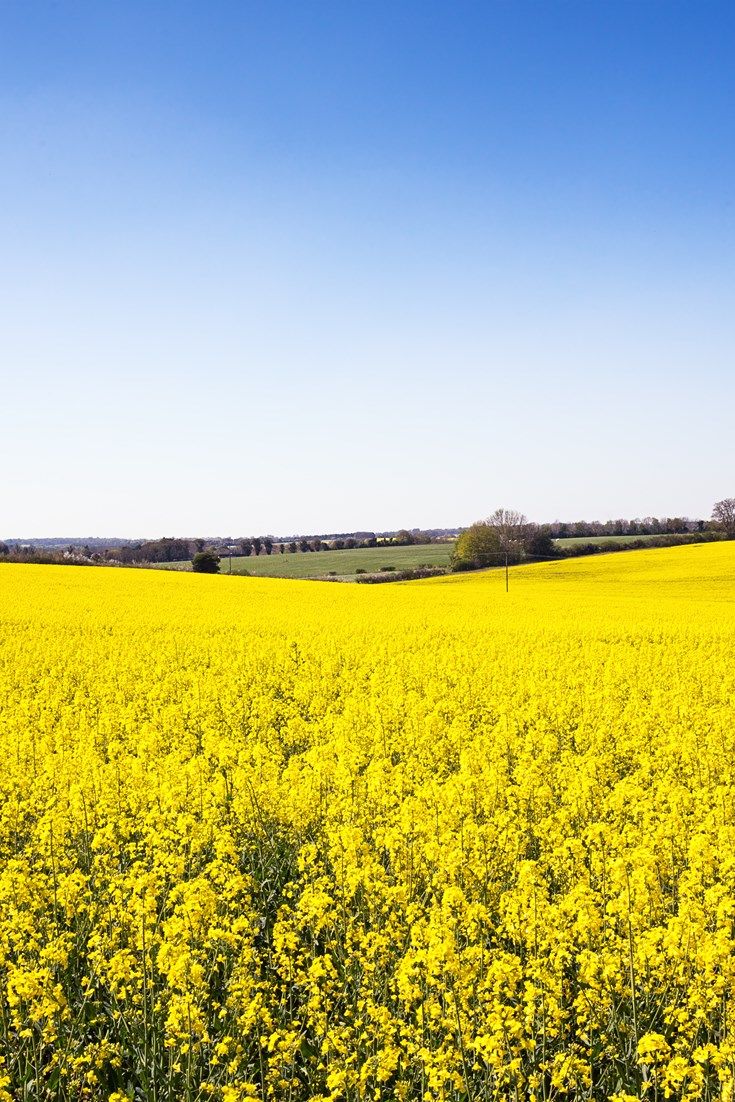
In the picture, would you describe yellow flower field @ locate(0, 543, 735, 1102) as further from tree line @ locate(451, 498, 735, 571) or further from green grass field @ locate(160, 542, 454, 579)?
green grass field @ locate(160, 542, 454, 579)

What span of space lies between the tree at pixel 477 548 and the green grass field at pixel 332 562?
3.53 m

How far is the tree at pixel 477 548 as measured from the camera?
183 ft

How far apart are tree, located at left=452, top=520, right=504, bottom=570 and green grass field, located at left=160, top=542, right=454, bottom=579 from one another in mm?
3525

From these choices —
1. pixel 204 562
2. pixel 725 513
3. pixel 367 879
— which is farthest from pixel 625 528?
pixel 367 879

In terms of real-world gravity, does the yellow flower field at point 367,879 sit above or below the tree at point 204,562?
below

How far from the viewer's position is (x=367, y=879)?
4.75 m

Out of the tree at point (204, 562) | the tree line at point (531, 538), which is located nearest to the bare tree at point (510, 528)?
the tree line at point (531, 538)

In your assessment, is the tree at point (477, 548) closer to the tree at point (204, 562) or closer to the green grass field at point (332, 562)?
the green grass field at point (332, 562)

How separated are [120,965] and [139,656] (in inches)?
431

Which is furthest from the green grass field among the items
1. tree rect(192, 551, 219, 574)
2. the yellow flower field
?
the yellow flower field

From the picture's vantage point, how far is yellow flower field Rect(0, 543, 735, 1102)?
11.9 ft

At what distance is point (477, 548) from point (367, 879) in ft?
176

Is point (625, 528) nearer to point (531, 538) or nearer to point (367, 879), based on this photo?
point (531, 538)

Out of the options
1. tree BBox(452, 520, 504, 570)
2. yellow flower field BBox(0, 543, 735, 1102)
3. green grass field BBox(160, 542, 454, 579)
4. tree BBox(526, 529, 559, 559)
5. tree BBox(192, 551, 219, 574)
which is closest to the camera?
yellow flower field BBox(0, 543, 735, 1102)
